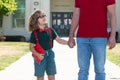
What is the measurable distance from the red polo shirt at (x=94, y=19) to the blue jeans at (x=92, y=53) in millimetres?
93

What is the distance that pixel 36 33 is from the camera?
7238 mm

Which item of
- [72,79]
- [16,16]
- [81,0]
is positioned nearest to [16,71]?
[72,79]

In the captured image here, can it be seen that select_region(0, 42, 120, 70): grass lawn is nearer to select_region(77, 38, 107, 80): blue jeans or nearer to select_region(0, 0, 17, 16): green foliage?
select_region(77, 38, 107, 80): blue jeans

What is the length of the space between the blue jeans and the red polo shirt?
0.09 metres

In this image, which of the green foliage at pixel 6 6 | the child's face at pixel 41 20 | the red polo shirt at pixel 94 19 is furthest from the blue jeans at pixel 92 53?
the green foliage at pixel 6 6

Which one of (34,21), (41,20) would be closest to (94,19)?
(41,20)

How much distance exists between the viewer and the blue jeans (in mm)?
6504

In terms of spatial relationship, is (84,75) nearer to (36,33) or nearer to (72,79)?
(36,33)

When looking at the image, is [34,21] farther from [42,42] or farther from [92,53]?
[92,53]

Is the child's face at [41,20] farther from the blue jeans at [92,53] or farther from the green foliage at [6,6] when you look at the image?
the green foliage at [6,6]

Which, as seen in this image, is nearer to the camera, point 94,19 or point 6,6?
point 94,19

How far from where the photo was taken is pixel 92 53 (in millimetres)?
6625

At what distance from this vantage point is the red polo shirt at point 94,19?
6.51 meters

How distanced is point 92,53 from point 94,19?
54 cm
